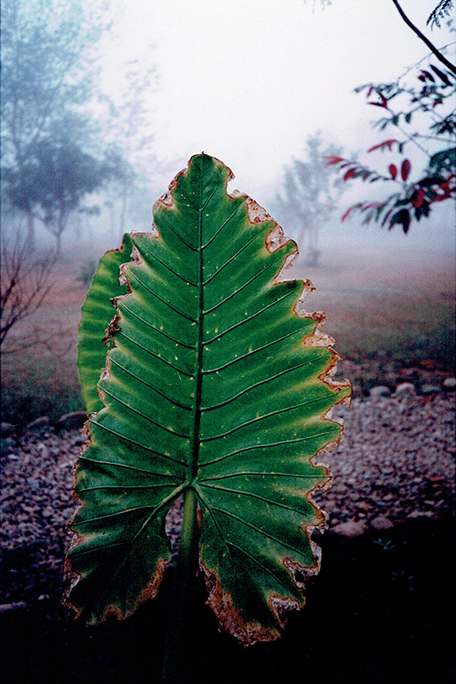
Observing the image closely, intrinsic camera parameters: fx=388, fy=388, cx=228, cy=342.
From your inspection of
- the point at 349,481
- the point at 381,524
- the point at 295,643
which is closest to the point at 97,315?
the point at 295,643

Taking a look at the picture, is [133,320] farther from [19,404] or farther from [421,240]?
[421,240]

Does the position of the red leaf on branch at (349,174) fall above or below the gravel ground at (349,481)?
above

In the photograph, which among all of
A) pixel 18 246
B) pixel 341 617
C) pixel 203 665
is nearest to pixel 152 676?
pixel 203 665

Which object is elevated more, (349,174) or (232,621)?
(349,174)

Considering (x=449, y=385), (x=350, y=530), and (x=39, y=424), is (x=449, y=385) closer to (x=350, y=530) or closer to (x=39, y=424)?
(x=350, y=530)

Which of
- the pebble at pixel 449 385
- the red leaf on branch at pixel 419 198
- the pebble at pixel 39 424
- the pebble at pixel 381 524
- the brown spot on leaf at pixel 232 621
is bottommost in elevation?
the pebble at pixel 39 424

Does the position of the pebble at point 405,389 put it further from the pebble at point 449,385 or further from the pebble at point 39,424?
the pebble at point 39,424

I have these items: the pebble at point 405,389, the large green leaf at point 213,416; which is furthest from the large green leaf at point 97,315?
the pebble at point 405,389
